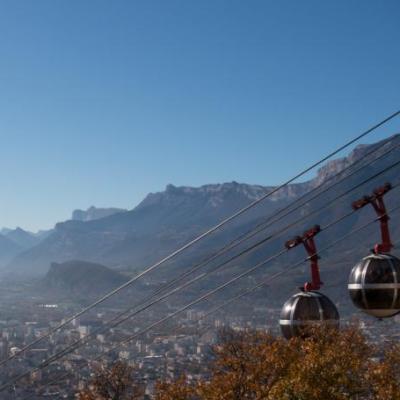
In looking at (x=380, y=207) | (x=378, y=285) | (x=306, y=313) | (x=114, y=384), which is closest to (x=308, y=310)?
(x=306, y=313)

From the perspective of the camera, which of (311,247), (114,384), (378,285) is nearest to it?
(378,285)

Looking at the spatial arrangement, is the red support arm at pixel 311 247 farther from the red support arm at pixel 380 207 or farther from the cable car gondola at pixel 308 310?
the red support arm at pixel 380 207

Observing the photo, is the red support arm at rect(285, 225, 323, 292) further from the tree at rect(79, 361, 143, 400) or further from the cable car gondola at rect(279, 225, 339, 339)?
the tree at rect(79, 361, 143, 400)

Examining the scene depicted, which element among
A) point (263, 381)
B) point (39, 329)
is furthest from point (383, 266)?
point (39, 329)

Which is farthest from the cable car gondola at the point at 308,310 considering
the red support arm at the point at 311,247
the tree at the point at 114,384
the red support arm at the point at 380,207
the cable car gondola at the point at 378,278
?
the tree at the point at 114,384

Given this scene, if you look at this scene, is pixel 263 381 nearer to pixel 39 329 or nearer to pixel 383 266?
pixel 383 266

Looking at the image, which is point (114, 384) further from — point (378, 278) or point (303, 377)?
point (378, 278)

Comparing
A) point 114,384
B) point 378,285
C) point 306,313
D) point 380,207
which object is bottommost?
point 114,384
